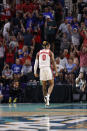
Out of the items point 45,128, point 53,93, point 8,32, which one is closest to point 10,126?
point 45,128

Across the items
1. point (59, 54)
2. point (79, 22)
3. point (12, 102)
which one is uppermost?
point (79, 22)

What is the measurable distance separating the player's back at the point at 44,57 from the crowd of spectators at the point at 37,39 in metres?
2.36

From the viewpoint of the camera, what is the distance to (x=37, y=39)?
19688 millimetres

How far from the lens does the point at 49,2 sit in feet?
68.5

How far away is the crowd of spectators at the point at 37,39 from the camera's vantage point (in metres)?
17.8

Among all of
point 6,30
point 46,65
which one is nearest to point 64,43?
point 6,30

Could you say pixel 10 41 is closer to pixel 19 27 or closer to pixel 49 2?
pixel 19 27

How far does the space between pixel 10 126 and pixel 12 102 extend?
877 centimetres

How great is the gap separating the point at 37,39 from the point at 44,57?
186 inches

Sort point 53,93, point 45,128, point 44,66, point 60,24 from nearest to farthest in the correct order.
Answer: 1. point 45,128
2. point 44,66
3. point 53,93
4. point 60,24

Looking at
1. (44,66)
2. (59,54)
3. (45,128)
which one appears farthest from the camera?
(59,54)

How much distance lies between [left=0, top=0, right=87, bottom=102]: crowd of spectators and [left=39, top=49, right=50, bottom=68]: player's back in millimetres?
2361

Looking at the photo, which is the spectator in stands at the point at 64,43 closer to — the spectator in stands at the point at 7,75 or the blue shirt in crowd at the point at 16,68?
the blue shirt in crowd at the point at 16,68

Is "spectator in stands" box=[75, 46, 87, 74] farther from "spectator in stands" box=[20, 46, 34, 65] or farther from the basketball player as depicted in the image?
the basketball player
